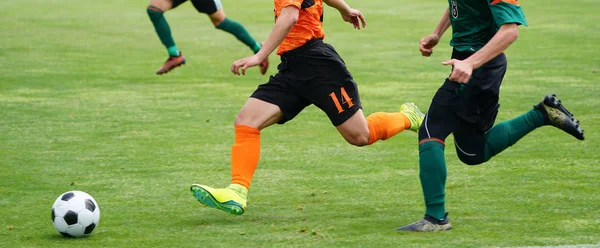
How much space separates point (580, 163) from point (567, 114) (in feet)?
5.18

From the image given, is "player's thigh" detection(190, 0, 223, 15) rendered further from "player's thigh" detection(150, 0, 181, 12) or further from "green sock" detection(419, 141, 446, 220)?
"green sock" detection(419, 141, 446, 220)

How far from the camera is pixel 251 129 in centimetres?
644

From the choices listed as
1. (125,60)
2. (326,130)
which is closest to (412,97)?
(326,130)

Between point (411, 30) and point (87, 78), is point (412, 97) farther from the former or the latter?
point (411, 30)

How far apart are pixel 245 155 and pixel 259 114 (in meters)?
0.28

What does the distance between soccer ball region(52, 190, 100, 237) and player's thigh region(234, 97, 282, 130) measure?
1113 millimetres

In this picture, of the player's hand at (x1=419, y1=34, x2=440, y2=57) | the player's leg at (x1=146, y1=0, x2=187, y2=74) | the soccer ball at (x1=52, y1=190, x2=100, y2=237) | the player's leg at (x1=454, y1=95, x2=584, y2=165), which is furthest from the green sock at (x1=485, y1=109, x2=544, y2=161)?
the player's leg at (x1=146, y1=0, x2=187, y2=74)

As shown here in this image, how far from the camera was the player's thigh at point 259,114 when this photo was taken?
645cm

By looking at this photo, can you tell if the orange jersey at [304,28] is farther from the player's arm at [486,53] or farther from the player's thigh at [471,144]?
the player's arm at [486,53]

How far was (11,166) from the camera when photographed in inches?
323

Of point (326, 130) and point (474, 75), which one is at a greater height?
point (474, 75)

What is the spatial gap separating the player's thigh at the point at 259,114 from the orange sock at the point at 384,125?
0.81m

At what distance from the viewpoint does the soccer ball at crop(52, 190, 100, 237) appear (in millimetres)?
5773

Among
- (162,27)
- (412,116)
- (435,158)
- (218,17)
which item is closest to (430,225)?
(435,158)
